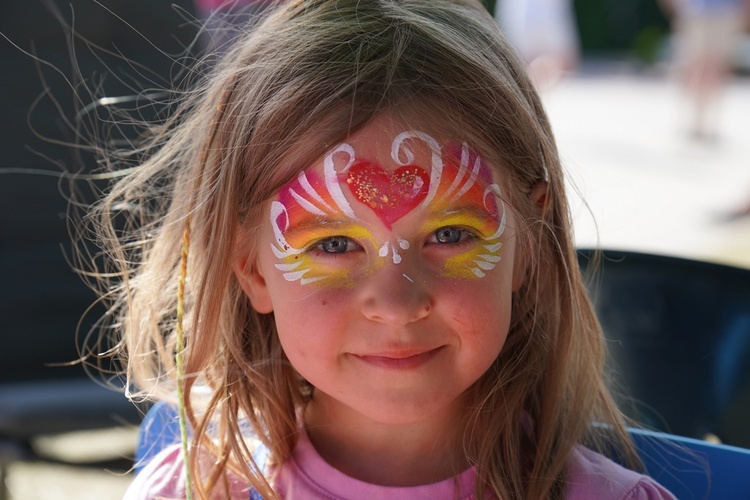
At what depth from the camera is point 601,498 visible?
134 centimetres

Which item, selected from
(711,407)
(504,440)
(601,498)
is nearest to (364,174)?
(504,440)

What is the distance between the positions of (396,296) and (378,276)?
46mm

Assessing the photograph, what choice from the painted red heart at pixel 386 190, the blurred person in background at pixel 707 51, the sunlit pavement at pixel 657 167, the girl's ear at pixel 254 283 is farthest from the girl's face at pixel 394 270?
the blurred person in background at pixel 707 51

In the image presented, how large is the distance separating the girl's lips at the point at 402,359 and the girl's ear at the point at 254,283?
232mm

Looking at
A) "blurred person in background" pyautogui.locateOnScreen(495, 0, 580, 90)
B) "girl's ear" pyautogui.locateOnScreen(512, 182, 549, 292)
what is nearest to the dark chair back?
"girl's ear" pyautogui.locateOnScreen(512, 182, 549, 292)

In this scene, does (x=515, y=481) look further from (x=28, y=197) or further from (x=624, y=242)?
(x=624, y=242)

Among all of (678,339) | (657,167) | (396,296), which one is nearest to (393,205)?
(396,296)

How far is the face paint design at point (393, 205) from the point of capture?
1280 mm

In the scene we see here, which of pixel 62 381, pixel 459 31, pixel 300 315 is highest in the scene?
pixel 459 31

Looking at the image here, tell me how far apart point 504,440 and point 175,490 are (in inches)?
20.5

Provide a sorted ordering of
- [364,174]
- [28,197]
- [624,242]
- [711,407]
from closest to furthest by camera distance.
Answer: [364,174] < [711,407] < [28,197] < [624,242]

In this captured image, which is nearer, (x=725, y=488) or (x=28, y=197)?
(x=725, y=488)

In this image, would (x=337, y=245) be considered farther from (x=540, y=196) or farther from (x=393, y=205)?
(x=540, y=196)

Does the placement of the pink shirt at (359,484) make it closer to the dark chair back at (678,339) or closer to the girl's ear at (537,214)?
the girl's ear at (537,214)
